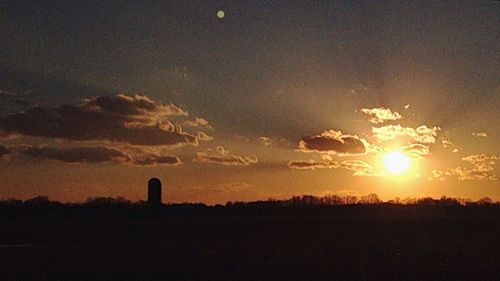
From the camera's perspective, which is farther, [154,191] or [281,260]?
[154,191]

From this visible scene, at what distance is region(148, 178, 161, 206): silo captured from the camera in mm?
54156

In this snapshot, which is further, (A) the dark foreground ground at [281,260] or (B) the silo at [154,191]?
(B) the silo at [154,191]

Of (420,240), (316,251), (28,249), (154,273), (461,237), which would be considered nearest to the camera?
(154,273)

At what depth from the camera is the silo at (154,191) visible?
54.2m

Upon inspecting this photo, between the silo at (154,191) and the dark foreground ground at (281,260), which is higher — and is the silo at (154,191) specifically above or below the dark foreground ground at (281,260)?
above

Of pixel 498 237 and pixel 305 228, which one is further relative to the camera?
pixel 305 228

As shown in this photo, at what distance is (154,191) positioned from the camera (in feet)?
178

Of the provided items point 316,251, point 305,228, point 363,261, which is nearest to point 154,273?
point 363,261

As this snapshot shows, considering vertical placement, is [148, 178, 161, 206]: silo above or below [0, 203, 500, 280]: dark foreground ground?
above

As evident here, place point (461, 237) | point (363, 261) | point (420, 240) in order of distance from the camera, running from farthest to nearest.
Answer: point (461, 237), point (420, 240), point (363, 261)

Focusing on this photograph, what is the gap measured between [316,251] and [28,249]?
1020 centimetres

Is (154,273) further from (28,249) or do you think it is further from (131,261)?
(28,249)

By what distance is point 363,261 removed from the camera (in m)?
18.6

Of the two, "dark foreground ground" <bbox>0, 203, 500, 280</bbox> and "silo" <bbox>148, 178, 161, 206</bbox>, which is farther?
"silo" <bbox>148, 178, 161, 206</bbox>
